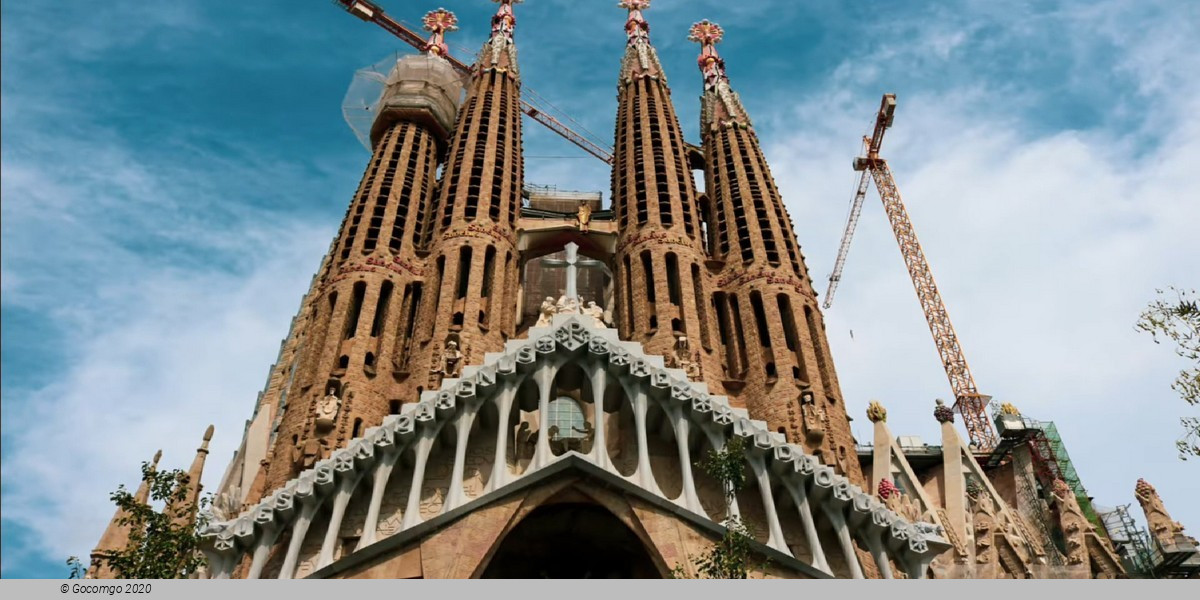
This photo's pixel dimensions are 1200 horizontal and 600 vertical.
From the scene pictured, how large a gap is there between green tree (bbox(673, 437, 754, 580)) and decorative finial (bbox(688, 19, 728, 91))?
25.5 m

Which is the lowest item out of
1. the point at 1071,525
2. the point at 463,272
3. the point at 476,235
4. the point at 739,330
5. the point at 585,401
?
the point at 1071,525

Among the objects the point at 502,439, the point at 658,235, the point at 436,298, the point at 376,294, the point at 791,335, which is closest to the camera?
the point at 502,439

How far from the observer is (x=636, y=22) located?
43219mm

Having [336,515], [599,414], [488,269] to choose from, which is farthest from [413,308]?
[336,515]

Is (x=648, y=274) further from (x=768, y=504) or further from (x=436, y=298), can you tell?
(x=768, y=504)

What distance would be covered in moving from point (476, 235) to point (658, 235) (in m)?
5.71

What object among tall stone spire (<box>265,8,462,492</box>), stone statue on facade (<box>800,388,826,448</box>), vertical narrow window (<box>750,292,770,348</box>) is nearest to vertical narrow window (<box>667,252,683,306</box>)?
vertical narrow window (<box>750,292,770,348</box>)

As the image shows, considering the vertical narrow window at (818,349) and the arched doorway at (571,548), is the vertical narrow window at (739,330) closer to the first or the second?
the vertical narrow window at (818,349)

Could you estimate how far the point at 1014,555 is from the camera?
24.8 meters

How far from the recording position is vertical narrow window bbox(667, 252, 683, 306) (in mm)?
27969

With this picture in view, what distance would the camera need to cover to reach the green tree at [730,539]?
13.6 metres

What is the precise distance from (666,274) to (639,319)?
6.50 feet

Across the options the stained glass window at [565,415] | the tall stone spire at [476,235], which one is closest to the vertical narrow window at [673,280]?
the tall stone spire at [476,235]
